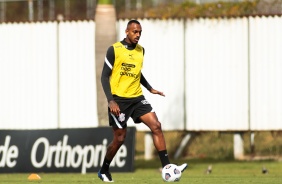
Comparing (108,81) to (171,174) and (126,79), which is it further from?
(171,174)

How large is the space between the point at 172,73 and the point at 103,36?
1.99 metres

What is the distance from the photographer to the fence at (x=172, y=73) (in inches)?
909

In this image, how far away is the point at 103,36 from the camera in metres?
22.8

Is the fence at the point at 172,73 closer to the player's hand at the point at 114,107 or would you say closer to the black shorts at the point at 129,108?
the black shorts at the point at 129,108

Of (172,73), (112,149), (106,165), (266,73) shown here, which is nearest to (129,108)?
(112,149)

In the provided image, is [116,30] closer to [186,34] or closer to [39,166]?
[186,34]

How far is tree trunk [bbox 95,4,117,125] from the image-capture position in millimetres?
22766

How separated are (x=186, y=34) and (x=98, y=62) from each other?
2201mm

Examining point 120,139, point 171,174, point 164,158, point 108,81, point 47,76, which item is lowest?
point 171,174

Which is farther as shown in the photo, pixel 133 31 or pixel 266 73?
pixel 266 73

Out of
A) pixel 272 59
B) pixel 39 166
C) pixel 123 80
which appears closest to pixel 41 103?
pixel 39 166

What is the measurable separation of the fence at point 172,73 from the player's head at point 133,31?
8359mm

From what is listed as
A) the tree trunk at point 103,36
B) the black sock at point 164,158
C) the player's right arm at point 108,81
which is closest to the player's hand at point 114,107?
the player's right arm at point 108,81

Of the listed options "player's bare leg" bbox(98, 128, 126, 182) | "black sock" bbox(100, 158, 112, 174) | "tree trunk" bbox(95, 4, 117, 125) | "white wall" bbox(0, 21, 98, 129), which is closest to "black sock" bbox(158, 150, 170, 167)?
"player's bare leg" bbox(98, 128, 126, 182)
